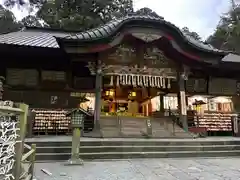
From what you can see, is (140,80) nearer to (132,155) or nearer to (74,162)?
(132,155)

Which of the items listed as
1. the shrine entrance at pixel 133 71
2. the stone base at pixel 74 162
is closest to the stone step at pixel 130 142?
the stone base at pixel 74 162

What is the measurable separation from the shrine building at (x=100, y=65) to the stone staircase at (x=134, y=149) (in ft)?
6.68

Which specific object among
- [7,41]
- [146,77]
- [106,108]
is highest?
[7,41]

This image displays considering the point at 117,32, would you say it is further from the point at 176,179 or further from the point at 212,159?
the point at 176,179

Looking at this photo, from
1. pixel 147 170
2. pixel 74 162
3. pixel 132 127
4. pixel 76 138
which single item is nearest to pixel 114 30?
pixel 132 127

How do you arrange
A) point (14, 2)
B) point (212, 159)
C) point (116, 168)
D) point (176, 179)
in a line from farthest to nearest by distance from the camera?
point (14, 2)
point (212, 159)
point (116, 168)
point (176, 179)

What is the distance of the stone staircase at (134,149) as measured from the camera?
799 cm

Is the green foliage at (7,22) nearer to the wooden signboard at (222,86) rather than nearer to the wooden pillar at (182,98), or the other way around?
the wooden pillar at (182,98)

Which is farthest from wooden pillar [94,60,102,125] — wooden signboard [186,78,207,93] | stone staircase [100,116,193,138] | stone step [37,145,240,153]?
wooden signboard [186,78,207,93]

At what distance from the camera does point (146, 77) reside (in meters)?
11.7

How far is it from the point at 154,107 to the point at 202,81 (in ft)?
11.8

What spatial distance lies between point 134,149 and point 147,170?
1994 millimetres

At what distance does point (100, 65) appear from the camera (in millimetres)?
11094

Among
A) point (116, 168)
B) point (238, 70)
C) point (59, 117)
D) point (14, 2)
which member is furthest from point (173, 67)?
point (14, 2)
